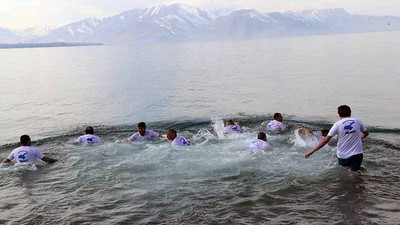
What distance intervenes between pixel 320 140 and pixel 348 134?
518 centimetres

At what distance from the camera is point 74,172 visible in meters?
12.7

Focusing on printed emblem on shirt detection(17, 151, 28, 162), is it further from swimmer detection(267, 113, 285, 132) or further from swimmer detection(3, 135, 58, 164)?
swimmer detection(267, 113, 285, 132)

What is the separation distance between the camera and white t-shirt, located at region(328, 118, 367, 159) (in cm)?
998

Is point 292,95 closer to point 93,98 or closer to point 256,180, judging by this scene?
point 93,98

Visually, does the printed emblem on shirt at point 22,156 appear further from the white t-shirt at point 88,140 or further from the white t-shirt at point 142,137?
the white t-shirt at point 142,137

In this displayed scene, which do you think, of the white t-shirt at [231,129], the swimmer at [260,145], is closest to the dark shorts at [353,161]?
the swimmer at [260,145]

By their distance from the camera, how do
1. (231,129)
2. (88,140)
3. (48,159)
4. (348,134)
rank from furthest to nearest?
(231,129), (88,140), (48,159), (348,134)

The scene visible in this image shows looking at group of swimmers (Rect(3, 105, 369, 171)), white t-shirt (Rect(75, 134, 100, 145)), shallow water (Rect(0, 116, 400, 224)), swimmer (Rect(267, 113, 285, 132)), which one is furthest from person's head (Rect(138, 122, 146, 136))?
swimmer (Rect(267, 113, 285, 132))

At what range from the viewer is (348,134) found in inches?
396

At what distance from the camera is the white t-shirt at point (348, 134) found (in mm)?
9977

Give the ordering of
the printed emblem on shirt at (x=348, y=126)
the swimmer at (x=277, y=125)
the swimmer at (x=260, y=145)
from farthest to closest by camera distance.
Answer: the swimmer at (x=277, y=125) < the swimmer at (x=260, y=145) < the printed emblem on shirt at (x=348, y=126)

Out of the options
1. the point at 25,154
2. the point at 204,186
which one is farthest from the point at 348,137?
the point at 25,154

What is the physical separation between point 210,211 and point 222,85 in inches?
1167

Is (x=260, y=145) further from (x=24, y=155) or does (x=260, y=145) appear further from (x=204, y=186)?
(x=24, y=155)
